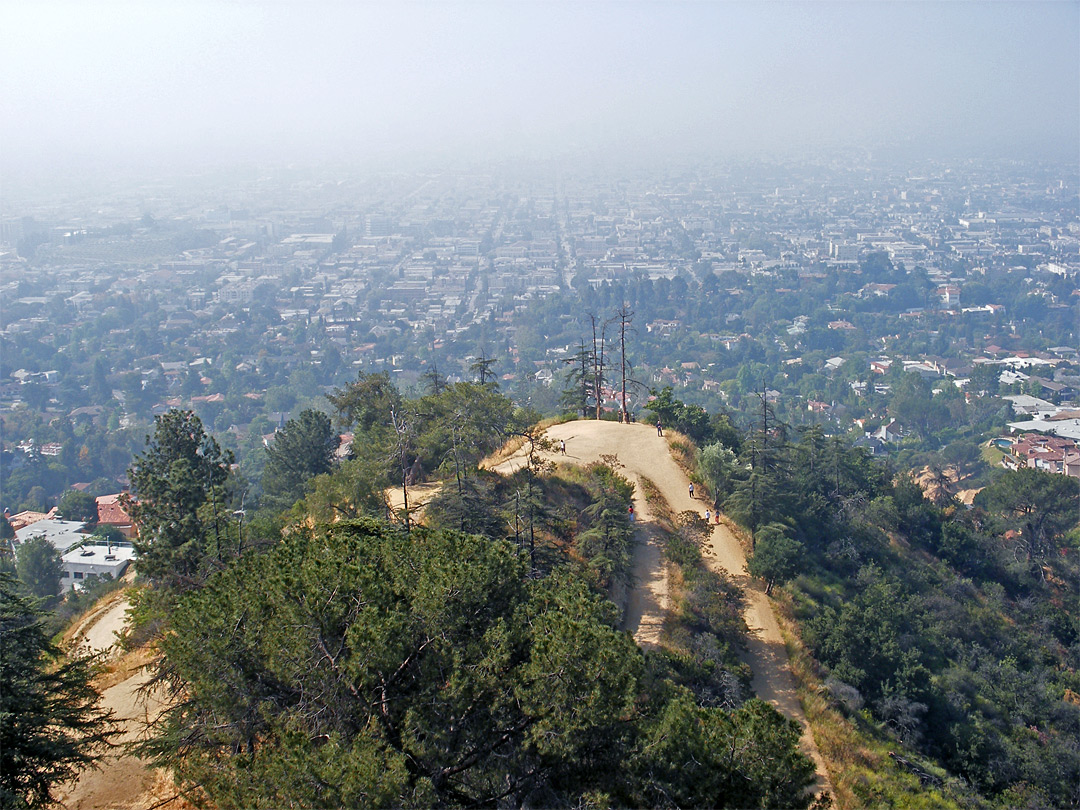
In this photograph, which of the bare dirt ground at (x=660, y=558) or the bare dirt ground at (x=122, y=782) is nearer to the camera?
the bare dirt ground at (x=122, y=782)

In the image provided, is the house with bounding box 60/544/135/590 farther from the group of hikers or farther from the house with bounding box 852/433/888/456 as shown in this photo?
the house with bounding box 852/433/888/456

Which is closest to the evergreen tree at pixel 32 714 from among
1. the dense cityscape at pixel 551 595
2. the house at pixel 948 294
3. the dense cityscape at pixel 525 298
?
the dense cityscape at pixel 551 595

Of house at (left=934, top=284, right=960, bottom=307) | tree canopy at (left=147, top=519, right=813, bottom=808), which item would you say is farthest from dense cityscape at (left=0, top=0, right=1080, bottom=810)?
house at (left=934, top=284, right=960, bottom=307)

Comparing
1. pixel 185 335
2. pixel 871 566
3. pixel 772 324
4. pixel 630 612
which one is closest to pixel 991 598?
pixel 871 566

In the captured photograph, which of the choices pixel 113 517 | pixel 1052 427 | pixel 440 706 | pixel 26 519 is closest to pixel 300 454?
pixel 113 517

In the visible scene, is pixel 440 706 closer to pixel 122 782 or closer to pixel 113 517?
pixel 122 782

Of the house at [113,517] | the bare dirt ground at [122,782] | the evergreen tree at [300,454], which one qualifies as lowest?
the house at [113,517]

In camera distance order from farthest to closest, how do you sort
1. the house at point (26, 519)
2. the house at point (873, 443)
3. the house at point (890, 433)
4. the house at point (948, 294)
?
the house at point (948, 294), the house at point (890, 433), the house at point (873, 443), the house at point (26, 519)

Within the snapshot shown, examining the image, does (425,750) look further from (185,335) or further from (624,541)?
(185,335)

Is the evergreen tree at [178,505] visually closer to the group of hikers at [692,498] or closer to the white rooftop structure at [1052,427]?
the group of hikers at [692,498]
